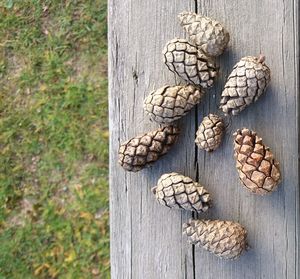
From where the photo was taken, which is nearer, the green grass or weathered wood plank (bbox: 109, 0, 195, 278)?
weathered wood plank (bbox: 109, 0, 195, 278)

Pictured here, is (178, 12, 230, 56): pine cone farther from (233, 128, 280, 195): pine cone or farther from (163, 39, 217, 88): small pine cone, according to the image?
(233, 128, 280, 195): pine cone

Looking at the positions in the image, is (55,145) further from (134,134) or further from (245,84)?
(245,84)

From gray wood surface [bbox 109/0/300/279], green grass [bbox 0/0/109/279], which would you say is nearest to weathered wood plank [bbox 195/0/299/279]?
gray wood surface [bbox 109/0/300/279]

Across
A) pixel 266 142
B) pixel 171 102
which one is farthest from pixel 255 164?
pixel 171 102

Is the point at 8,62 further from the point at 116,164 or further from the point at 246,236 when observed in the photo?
the point at 246,236

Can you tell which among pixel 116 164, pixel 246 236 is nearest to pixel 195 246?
pixel 246 236

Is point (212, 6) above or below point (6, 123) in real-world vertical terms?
above
